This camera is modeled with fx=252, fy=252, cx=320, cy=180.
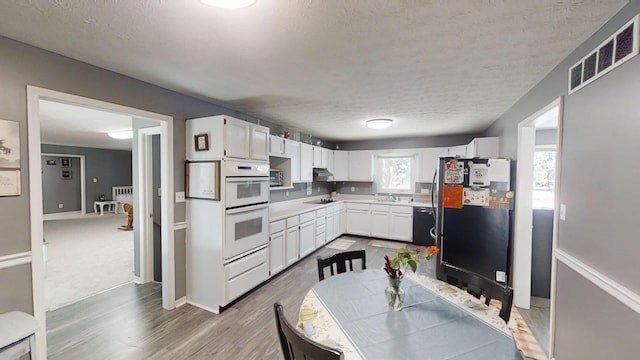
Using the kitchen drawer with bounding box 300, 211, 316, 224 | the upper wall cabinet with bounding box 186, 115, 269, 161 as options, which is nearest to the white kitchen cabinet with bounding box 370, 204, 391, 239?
the kitchen drawer with bounding box 300, 211, 316, 224

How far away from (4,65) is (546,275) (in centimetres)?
525

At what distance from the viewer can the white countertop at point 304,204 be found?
4.07 meters

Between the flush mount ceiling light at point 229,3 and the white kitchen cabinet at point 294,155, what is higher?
the flush mount ceiling light at point 229,3

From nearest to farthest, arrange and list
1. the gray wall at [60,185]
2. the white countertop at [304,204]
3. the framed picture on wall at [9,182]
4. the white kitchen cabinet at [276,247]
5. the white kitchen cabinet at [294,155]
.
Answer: the framed picture on wall at [9,182], the white kitchen cabinet at [276,247], the white countertop at [304,204], the white kitchen cabinet at [294,155], the gray wall at [60,185]

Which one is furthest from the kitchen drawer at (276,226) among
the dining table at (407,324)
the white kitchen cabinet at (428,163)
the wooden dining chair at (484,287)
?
the white kitchen cabinet at (428,163)

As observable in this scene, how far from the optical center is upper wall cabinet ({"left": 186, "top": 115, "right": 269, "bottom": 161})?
8.79 feet

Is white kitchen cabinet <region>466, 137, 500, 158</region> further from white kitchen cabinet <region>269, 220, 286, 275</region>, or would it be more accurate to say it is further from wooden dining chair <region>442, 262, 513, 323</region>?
white kitchen cabinet <region>269, 220, 286, 275</region>

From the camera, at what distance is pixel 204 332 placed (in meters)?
2.40

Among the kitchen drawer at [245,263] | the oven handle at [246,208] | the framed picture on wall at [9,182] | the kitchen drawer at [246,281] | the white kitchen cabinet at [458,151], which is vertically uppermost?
the white kitchen cabinet at [458,151]

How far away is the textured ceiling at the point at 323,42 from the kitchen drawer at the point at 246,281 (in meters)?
2.10

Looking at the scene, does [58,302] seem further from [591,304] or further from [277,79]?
[591,304]

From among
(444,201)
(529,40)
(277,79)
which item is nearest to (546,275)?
(444,201)

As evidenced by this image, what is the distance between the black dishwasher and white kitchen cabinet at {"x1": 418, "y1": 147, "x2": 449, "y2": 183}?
774mm

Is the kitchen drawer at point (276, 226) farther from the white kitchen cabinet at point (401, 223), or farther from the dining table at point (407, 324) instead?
the white kitchen cabinet at point (401, 223)
